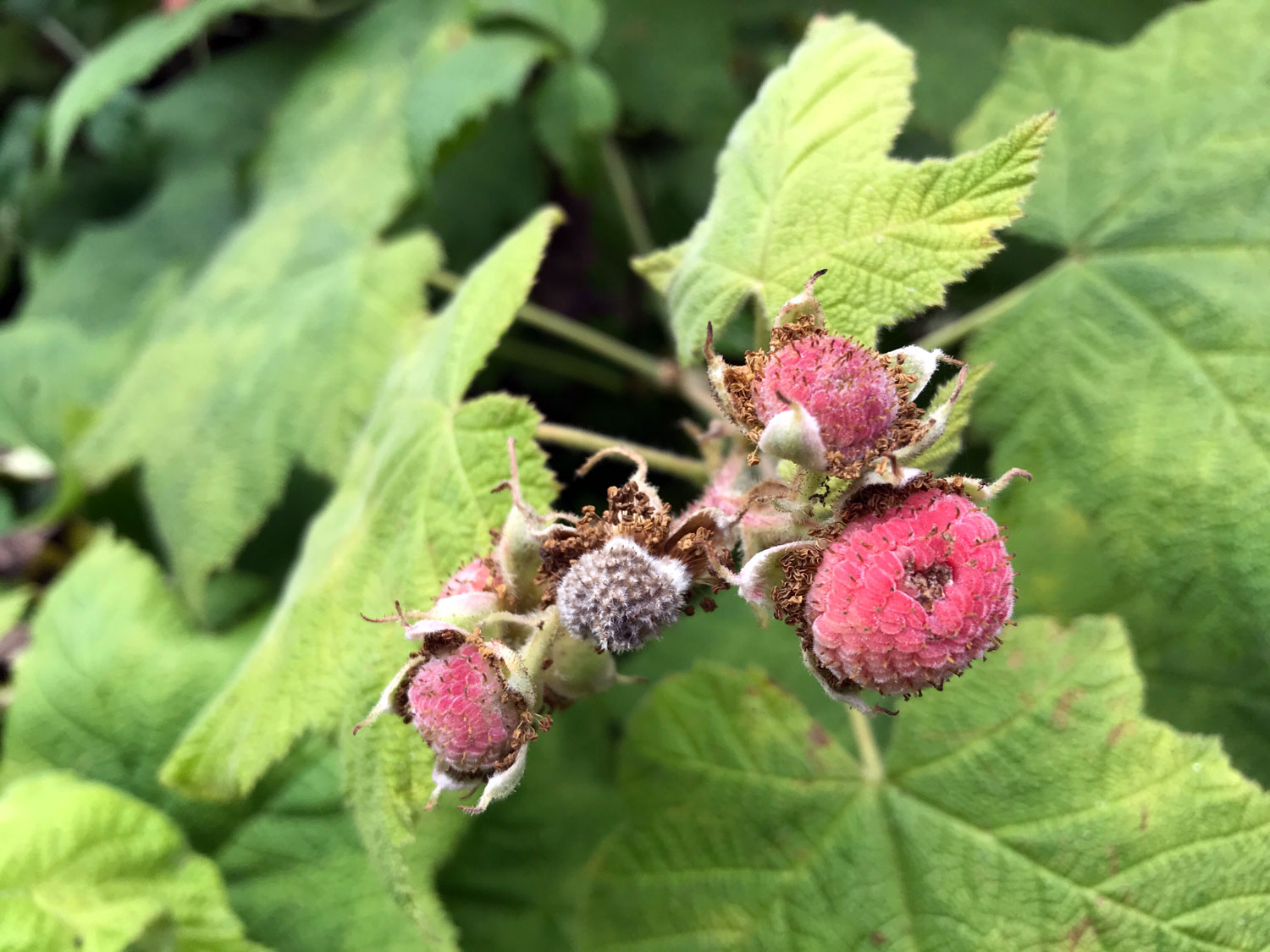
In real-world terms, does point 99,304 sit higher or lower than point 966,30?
lower

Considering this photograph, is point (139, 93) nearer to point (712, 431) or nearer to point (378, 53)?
point (378, 53)

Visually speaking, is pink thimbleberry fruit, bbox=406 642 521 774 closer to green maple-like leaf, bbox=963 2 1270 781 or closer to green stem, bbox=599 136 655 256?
green maple-like leaf, bbox=963 2 1270 781

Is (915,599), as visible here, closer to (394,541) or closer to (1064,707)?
(1064,707)

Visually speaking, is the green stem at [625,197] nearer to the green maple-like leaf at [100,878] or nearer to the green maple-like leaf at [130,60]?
the green maple-like leaf at [130,60]

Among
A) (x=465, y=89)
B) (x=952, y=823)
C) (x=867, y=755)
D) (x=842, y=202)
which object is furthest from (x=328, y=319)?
(x=952, y=823)

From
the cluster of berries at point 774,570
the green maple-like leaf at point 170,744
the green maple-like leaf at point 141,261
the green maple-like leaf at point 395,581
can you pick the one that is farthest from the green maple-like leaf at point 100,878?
the green maple-like leaf at point 141,261

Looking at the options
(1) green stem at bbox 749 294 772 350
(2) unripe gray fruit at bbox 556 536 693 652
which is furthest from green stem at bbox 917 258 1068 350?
(2) unripe gray fruit at bbox 556 536 693 652
